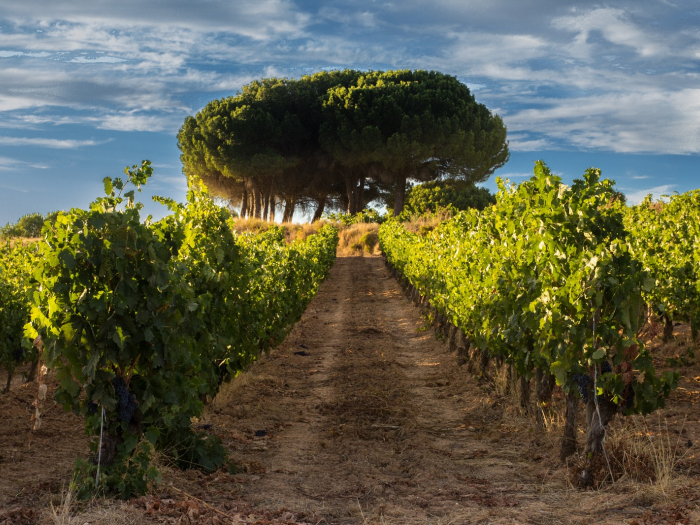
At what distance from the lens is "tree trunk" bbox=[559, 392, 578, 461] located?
19.1 feet

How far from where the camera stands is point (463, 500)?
4984 mm

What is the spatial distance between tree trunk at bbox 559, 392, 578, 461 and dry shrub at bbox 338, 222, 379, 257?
29.0 meters

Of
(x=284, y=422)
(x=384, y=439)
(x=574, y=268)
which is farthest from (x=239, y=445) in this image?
(x=574, y=268)

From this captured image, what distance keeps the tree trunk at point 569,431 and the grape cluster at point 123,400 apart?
3.77 meters

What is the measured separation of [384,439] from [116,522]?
3366mm

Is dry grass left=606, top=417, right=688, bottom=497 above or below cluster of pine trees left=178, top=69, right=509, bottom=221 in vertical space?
below

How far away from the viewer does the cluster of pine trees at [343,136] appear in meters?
39.8

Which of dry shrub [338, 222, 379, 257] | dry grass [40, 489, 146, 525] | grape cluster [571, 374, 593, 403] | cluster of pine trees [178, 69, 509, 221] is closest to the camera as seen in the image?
dry grass [40, 489, 146, 525]

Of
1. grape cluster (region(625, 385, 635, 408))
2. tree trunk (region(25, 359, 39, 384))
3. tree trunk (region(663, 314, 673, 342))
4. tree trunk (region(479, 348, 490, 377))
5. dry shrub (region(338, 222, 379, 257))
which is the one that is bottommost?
tree trunk (region(25, 359, 39, 384))

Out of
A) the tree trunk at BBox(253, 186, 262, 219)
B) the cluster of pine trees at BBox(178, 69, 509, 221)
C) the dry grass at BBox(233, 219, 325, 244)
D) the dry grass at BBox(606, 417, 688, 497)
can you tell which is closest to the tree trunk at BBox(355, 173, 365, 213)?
the cluster of pine trees at BBox(178, 69, 509, 221)

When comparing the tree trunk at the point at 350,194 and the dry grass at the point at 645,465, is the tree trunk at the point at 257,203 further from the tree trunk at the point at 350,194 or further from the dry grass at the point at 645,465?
the dry grass at the point at 645,465

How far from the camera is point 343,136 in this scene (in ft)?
133

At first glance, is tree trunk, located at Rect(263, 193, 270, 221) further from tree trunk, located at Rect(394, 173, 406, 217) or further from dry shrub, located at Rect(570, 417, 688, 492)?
dry shrub, located at Rect(570, 417, 688, 492)

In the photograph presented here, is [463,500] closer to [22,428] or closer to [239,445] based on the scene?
[239,445]
